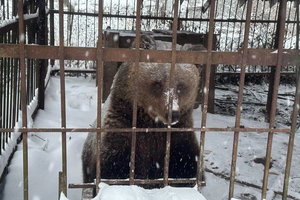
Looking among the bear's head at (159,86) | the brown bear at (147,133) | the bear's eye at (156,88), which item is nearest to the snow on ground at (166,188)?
the brown bear at (147,133)

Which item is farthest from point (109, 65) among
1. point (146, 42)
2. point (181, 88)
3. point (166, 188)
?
point (166, 188)

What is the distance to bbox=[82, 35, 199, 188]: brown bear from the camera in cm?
301

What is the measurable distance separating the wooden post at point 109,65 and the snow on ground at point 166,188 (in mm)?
621

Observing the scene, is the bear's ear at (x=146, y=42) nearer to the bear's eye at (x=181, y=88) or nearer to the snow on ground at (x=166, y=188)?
the bear's eye at (x=181, y=88)

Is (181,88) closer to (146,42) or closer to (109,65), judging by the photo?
(146,42)

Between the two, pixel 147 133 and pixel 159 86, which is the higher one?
pixel 159 86

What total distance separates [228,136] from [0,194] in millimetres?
3263

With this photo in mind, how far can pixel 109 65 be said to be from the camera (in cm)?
611

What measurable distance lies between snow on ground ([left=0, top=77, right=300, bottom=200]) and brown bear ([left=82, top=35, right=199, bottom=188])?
39 cm

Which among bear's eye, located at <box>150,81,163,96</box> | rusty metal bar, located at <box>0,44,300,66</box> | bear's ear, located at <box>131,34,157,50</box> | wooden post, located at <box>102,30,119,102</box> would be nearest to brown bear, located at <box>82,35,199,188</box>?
bear's eye, located at <box>150,81,163,96</box>

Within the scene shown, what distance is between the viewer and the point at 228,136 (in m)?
5.09

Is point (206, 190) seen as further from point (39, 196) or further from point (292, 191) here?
point (39, 196)

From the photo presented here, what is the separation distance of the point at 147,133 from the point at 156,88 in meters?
0.43

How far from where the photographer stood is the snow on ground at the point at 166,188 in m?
2.94
